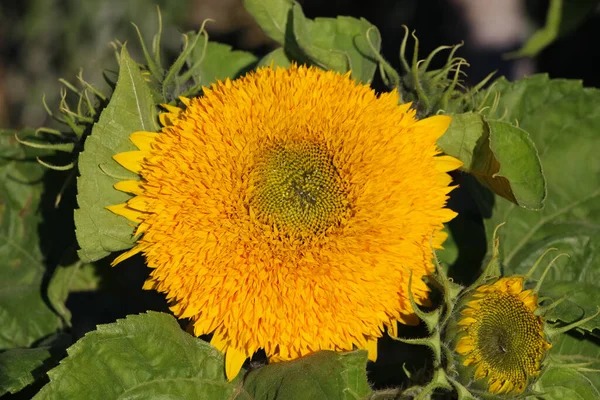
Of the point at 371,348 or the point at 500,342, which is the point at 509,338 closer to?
the point at 500,342

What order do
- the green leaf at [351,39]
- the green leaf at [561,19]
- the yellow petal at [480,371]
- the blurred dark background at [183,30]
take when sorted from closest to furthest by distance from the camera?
the yellow petal at [480,371] < the green leaf at [351,39] < the green leaf at [561,19] < the blurred dark background at [183,30]

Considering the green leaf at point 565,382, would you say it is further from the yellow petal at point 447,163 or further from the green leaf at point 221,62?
the green leaf at point 221,62

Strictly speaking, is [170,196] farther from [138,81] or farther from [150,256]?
[138,81]

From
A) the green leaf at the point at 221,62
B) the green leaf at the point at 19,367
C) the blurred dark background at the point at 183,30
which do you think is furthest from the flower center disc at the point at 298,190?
the blurred dark background at the point at 183,30

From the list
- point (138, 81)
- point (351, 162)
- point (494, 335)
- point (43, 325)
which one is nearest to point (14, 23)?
point (43, 325)

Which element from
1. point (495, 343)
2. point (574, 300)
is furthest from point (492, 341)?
point (574, 300)
